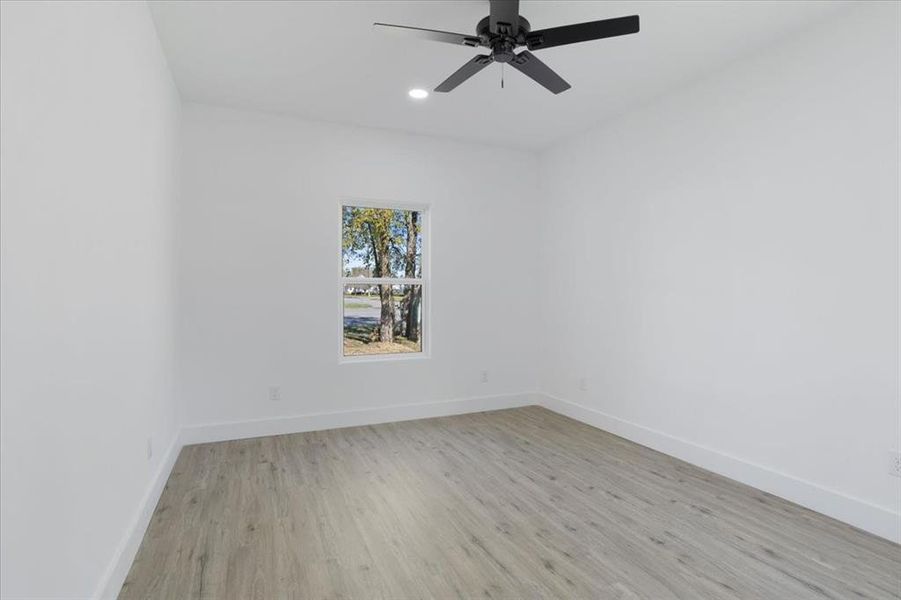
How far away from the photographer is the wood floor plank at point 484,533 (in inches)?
79.4

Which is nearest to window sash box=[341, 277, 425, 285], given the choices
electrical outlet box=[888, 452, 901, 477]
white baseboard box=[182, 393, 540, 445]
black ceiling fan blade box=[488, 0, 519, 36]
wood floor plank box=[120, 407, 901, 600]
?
white baseboard box=[182, 393, 540, 445]

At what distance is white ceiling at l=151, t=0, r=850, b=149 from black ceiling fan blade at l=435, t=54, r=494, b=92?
0.30 metres

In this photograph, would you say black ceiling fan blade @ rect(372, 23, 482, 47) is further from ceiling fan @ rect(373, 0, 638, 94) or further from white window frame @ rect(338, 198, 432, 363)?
white window frame @ rect(338, 198, 432, 363)

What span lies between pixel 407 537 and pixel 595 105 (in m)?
3.55

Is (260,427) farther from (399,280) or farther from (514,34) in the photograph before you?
(514,34)

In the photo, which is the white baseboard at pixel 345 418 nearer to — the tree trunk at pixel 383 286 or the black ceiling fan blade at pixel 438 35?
the tree trunk at pixel 383 286

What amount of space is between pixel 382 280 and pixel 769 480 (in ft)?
11.3

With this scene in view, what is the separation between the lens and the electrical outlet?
7.89ft

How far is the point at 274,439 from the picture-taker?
4.02m

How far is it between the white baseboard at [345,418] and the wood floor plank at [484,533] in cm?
25

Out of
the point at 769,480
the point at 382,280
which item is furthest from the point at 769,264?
the point at 382,280

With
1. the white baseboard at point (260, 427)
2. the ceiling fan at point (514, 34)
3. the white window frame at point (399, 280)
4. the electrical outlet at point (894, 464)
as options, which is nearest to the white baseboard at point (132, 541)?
the white baseboard at point (260, 427)

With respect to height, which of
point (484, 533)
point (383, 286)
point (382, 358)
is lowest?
point (484, 533)

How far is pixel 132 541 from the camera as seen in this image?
7.12ft
